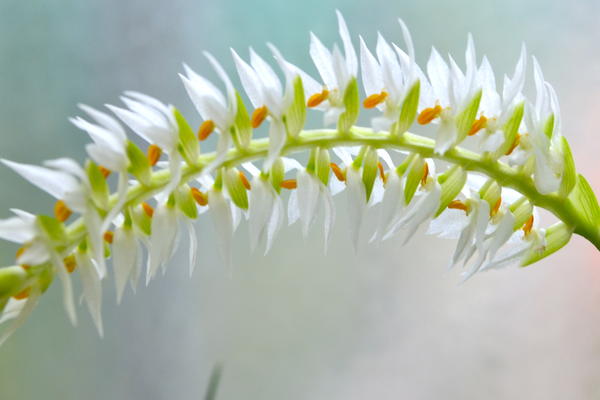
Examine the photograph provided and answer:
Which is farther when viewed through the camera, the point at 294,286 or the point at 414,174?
the point at 294,286

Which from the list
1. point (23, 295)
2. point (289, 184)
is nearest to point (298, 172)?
point (289, 184)

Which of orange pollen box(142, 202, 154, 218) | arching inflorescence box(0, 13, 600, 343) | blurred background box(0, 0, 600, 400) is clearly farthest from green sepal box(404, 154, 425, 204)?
blurred background box(0, 0, 600, 400)

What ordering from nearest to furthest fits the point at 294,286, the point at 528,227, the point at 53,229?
the point at 53,229 → the point at 528,227 → the point at 294,286

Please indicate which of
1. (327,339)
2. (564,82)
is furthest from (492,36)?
(327,339)

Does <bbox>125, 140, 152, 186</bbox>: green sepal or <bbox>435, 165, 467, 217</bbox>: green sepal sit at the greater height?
<bbox>125, 140, 152, 186</bbox>: green sepal

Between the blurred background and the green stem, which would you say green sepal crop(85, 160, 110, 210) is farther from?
the blurred background

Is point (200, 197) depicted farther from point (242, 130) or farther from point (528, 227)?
point (528, 227)
